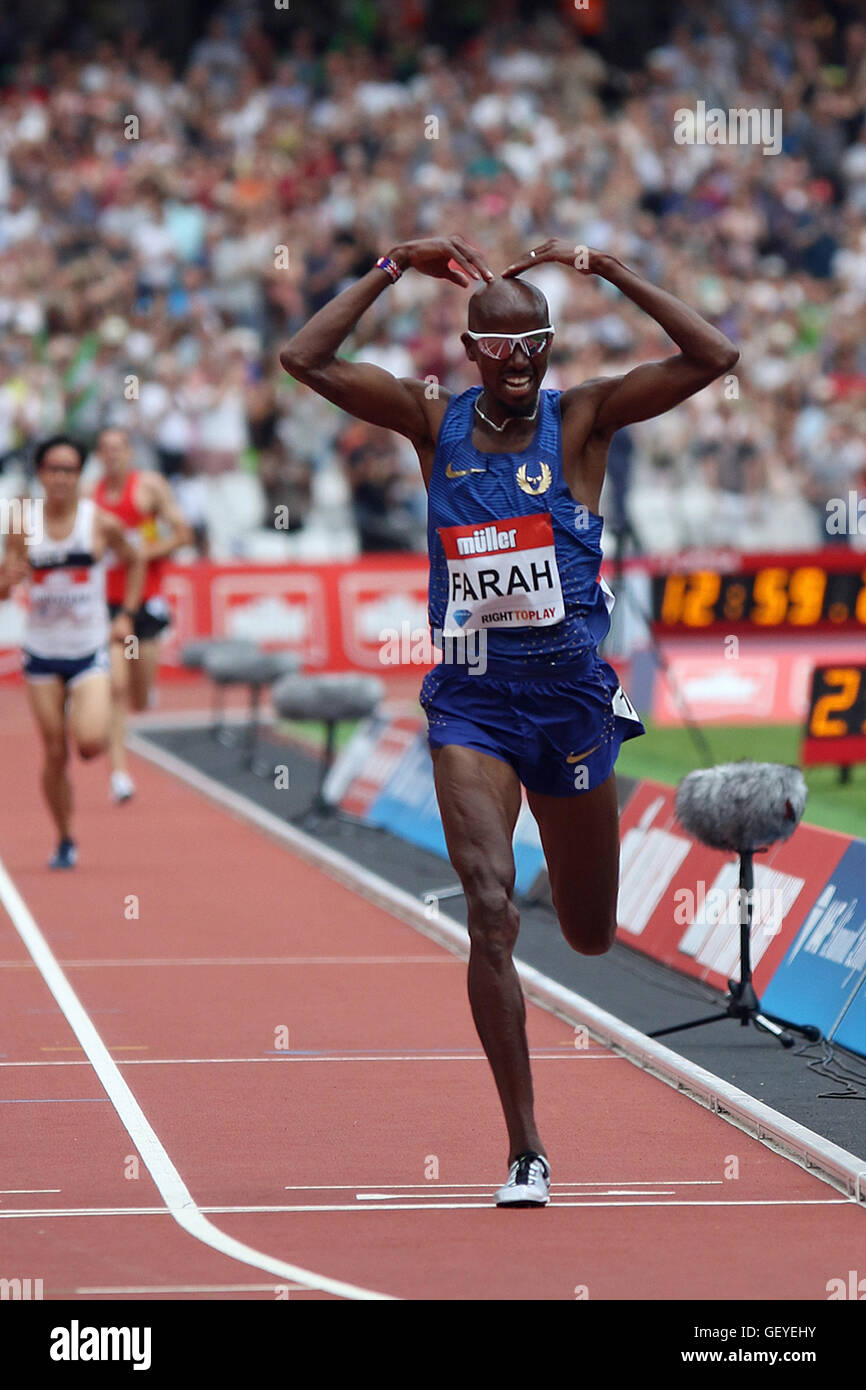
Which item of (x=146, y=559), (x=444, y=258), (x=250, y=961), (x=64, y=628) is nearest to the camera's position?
(x=444, y=258)

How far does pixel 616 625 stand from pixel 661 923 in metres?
10.6

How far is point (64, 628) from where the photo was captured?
1299cm

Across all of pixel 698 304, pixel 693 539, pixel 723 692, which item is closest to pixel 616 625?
pixel 723 692

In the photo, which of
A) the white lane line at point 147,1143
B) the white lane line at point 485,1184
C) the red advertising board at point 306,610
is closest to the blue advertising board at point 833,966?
the white lane line at point 485,1184

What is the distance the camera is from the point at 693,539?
2627 centimetres

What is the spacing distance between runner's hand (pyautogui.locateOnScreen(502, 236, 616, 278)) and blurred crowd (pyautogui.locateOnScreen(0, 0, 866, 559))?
17222 millimetres

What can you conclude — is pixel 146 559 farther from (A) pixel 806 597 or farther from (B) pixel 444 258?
(B) pixel 444 258

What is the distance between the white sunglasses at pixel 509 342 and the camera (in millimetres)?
6469

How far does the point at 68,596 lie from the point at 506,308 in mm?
7023

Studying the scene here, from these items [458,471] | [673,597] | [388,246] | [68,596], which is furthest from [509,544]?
[388,246]

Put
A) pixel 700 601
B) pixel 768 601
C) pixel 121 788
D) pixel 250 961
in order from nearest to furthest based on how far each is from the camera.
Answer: pixel 250 961, pixel 121 788, pixel 700 601, pixel 768 601

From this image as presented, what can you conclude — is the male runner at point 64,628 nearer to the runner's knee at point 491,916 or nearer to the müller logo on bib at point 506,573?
the müller logo on bib at point 506,573

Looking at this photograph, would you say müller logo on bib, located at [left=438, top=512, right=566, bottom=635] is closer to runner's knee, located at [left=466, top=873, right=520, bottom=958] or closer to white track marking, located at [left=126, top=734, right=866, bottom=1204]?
runner's knee, located at [left=466, top=873, right=520, bottom=958]

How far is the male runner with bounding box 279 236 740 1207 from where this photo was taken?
21.0ft
